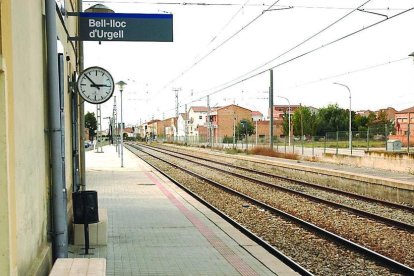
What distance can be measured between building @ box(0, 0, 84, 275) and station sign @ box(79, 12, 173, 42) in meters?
0.48

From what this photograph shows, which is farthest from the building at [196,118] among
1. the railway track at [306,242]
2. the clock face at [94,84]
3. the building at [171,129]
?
the clock face at [94,84]

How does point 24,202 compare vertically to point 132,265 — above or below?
above

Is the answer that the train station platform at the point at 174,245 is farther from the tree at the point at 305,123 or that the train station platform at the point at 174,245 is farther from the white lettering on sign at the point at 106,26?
the tree at the point at 305,123

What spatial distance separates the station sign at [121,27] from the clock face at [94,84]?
2.82ft

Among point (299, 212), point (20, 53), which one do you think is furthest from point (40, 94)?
point (299, 212)

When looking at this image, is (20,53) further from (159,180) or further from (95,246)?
(159,180)

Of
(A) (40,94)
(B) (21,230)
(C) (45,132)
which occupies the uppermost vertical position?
(A) (40,94)

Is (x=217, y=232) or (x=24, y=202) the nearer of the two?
(x=24, y=202)

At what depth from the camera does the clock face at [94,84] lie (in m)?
8.28

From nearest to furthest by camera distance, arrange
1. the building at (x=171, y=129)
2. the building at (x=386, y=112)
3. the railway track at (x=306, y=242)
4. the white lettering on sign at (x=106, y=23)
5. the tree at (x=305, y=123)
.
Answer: the railway track at (x=306, y=242)
the white lettering on sign at (x=106, y=23)
the tree at (x=305, y=123)
the building at (x=386, y=112)
the building at (x=171, y=129)

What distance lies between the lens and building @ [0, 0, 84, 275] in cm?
336

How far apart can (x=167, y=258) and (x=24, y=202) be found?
115 inches

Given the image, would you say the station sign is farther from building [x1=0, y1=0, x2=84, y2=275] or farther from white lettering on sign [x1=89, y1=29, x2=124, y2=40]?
building [x1=0, y1=0, x2=84, y2=275]

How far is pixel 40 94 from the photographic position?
5.26 meters
